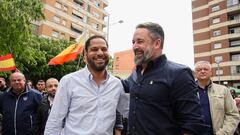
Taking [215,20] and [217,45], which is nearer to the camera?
[217,45]

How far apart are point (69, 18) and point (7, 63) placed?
37.3 m

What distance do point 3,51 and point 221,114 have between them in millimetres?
10717

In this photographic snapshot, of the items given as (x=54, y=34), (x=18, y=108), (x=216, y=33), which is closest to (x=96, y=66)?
(x=18, y=108)

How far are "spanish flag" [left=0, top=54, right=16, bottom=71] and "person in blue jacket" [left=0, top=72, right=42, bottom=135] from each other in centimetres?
484

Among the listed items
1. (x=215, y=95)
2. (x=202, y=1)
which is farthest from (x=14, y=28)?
(x=202, y=1)

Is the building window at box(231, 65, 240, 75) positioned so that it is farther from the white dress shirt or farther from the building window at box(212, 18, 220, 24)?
the white dress shirt

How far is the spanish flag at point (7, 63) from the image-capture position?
413 inches

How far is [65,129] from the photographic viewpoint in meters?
3.31

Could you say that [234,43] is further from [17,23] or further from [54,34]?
[17,23]

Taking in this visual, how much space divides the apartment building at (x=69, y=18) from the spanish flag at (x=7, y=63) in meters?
27.5

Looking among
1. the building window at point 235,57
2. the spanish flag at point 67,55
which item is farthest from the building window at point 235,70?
the spanish flag at point 67,55

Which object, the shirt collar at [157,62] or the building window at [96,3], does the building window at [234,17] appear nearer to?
the building window at [96,3]

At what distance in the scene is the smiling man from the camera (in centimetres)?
324

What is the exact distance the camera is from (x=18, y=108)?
222 inches
